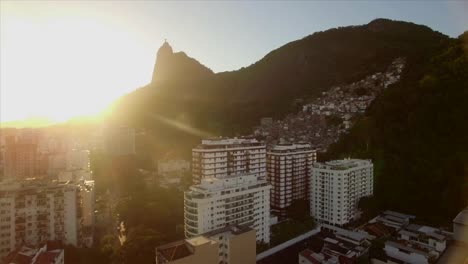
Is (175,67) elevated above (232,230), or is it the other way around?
(175,67)

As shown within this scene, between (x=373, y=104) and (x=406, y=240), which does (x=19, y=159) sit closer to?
(x=406, y=240)

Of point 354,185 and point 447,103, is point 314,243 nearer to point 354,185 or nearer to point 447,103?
point 354,185

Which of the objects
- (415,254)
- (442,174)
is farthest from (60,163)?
(442,174)

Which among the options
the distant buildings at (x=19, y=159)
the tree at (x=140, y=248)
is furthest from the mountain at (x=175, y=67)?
the tree at (x=140, y=248)

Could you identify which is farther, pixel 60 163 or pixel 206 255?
pixel 60 163

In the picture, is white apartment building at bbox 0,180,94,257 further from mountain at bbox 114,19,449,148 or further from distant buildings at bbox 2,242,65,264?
mountain at bbox 114,19,449,148

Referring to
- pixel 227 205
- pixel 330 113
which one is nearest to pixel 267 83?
pixel 330 113
